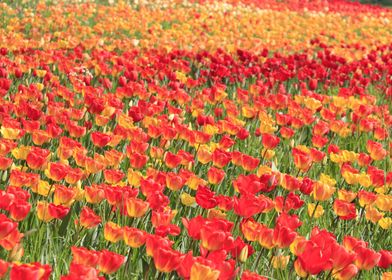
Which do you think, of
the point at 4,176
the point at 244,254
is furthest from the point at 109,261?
the point at 4,176

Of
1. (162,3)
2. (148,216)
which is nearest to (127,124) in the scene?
(148,216)

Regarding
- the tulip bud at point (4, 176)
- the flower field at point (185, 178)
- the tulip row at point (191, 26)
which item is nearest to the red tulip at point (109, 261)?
the flower field at point (185, 178)

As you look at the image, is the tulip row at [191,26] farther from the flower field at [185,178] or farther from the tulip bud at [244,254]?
the tulip bud at [244,254]

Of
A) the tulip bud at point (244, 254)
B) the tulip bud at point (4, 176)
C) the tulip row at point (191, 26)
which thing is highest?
the tulip bud at point (244, 254)

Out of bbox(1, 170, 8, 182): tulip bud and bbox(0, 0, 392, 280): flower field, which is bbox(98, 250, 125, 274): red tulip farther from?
bbox(1, 170, 8, 182): tulip bud

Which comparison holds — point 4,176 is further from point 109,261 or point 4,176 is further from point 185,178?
point 109,261

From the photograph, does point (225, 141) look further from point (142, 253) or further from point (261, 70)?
point (261, 70)

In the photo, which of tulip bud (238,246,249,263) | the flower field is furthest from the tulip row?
tulip bud (238,246,249,263)

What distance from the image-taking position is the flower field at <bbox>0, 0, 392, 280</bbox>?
2.38 meters

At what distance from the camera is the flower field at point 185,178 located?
2385 mm

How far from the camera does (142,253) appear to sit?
2711 millimetres

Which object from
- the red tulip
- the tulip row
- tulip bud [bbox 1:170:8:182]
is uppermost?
the red tulip

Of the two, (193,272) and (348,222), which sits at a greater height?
(193,272)

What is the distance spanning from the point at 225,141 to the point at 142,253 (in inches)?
58.2
